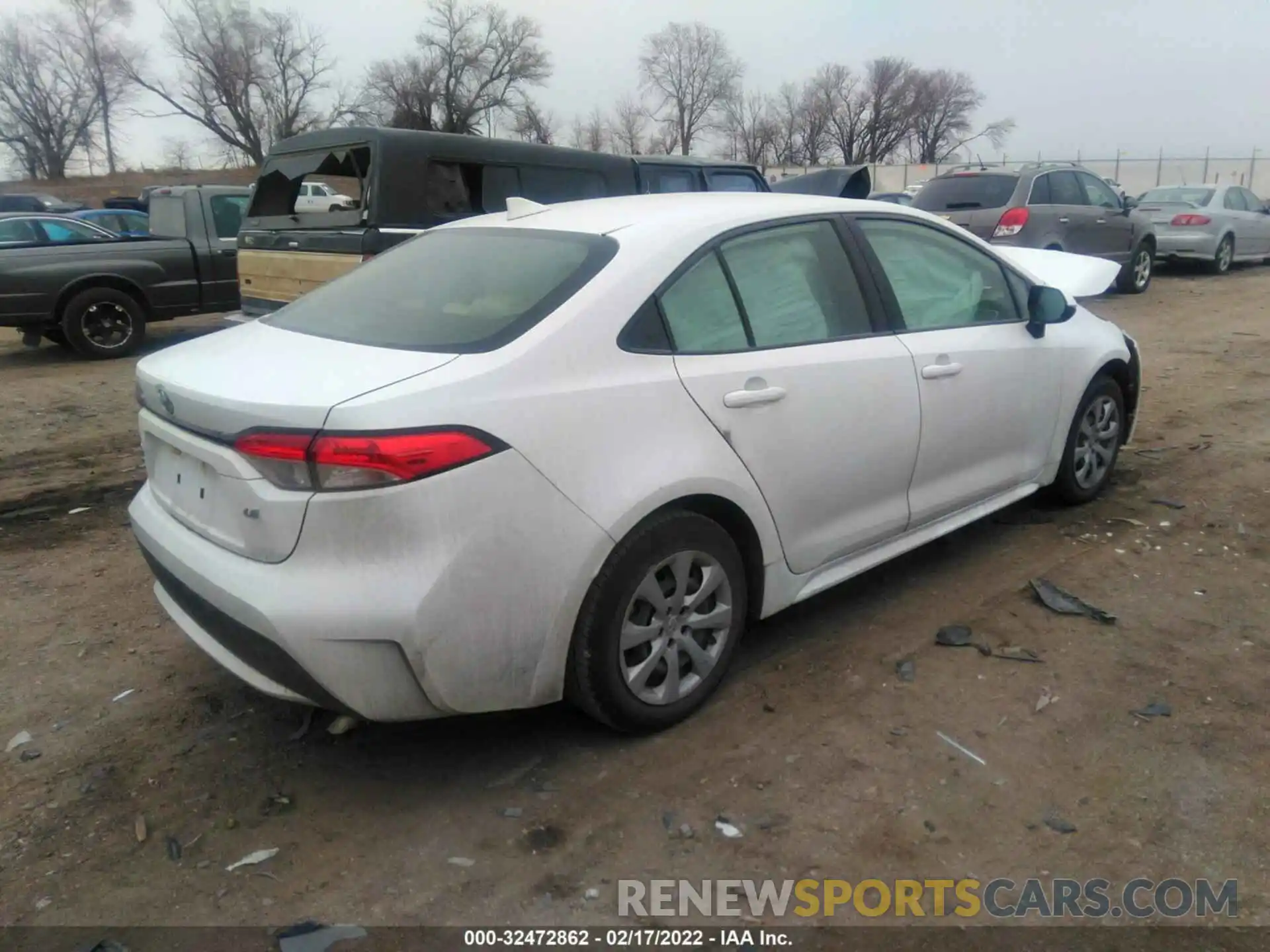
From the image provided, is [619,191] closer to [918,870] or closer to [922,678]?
[922,678]

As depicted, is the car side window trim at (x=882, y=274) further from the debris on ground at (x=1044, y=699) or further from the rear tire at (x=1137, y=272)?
the rear tire at (x=1137, y=272)

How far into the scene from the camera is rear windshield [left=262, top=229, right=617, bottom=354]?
9.32ft

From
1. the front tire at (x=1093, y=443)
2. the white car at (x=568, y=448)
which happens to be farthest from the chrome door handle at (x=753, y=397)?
the front tire at (x=1093, y=443)

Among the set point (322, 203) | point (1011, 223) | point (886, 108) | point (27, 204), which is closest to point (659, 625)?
point (322, 203)

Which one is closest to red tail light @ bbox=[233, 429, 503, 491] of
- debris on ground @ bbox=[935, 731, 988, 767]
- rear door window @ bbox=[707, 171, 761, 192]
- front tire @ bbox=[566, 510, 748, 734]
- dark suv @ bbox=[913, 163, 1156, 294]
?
front tire @ bbox=[566, 510, 748, 734]

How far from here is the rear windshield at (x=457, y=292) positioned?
2.84 meters

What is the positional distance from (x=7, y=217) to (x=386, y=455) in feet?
40.3

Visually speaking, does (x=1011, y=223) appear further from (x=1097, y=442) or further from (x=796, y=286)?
(x=796, y=286)

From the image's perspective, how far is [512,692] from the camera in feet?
8.86

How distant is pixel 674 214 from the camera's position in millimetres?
3336

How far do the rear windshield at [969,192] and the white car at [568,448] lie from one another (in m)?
8.59

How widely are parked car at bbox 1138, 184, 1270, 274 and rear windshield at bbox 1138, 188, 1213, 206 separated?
10mm

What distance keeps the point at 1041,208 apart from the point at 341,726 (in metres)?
11.2

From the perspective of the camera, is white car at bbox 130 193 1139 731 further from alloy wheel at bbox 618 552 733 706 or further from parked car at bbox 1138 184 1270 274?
parked car at bbox 1138 184 1270 274
